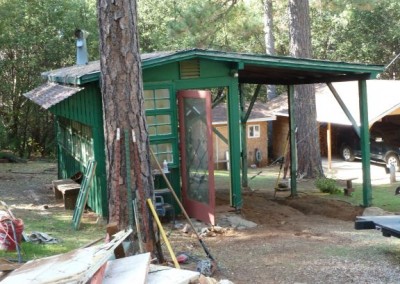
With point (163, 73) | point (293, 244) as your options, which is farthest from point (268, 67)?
point (293, 244)

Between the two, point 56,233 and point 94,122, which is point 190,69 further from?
point 56,233

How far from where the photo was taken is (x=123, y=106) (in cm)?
679

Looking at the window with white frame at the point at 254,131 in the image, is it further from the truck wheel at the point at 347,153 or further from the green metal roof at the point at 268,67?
the green metal roof at the point at 268,67

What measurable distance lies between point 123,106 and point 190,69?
3.84 metres

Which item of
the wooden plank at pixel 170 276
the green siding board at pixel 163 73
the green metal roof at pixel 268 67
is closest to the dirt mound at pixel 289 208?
the green metal roof at pixel 268 67

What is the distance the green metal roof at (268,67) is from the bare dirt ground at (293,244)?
2.62 m

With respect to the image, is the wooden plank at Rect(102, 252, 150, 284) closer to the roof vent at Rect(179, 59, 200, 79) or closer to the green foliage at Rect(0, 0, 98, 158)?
the roof vent at Rect(179, 59, 200, 79)

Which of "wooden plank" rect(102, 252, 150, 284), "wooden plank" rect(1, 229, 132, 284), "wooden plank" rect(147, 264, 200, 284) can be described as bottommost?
"wooden plank" rect(147, 264, 200, 284)

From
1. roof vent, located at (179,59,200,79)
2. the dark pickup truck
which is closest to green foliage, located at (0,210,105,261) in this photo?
roof vent, located at (179,59,200,79)

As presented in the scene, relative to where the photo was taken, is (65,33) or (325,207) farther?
(65,33)

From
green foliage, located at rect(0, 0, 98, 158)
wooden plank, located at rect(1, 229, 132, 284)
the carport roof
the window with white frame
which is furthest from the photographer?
the window with white frame

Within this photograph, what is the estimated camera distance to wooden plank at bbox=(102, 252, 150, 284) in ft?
15.8

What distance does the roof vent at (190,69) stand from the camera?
10.4 m

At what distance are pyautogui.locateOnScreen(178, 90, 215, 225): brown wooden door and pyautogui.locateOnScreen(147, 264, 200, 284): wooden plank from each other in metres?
4.31
